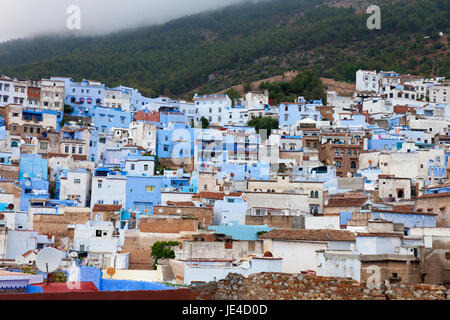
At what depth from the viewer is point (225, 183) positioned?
37.0 metres

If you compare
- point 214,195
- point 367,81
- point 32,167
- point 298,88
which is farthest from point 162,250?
point 367,81

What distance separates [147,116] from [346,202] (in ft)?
85.7

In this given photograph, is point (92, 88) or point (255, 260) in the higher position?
point (92, 88)

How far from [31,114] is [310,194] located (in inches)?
894

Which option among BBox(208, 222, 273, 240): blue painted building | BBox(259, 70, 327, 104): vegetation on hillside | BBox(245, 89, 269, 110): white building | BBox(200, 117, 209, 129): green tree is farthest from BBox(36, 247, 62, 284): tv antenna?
BBox(259, 70, 327, 104): vegetation on hillside

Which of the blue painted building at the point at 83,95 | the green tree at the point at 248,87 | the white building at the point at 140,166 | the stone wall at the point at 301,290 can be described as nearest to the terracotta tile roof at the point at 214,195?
the white building at the point at 140,166

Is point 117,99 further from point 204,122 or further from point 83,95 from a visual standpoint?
point 204,122

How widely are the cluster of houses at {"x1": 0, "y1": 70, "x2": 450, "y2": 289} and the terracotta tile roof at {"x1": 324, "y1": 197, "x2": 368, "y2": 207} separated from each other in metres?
0.14

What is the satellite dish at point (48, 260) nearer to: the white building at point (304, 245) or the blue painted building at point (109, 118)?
the white building at point (304, 245)

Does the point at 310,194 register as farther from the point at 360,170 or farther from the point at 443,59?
the point at 443,59

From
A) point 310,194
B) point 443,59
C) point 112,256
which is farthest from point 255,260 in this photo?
point 443,59

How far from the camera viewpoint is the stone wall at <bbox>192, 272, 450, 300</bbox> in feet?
30.9

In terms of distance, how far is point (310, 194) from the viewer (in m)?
34.9

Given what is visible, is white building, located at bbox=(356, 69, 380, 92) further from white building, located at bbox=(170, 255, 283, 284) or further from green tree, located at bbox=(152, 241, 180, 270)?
white building, located at bbox=(170, 255, 283, 284)
